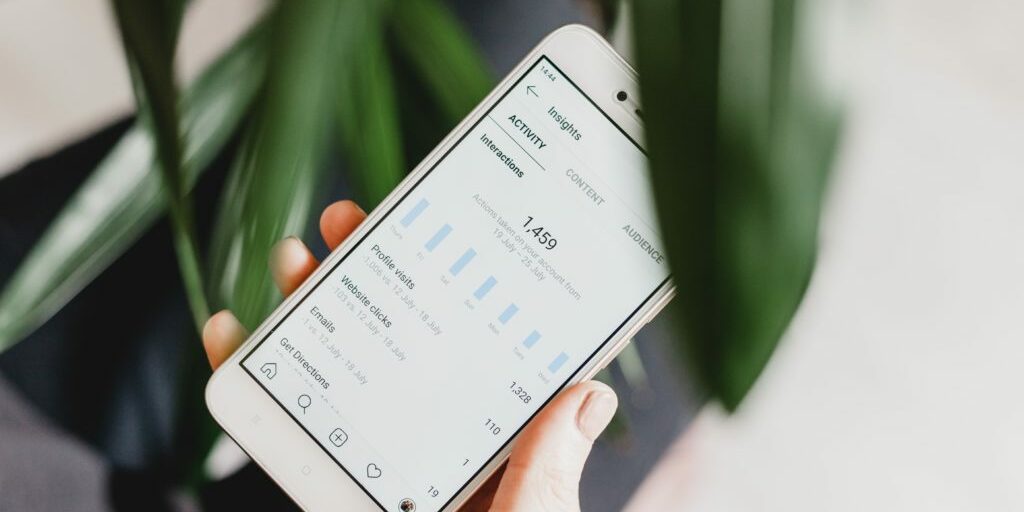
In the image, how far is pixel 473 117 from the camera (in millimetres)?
348

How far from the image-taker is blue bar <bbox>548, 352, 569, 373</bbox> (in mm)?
349

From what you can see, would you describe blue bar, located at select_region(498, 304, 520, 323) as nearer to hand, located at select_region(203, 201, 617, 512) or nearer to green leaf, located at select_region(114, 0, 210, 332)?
hand, located at select_region(203, 201, 617, 512)

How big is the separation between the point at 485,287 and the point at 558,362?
0.04 meters

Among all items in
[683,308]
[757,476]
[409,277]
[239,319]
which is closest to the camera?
[683,308]

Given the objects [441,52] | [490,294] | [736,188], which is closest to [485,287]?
[490,294]

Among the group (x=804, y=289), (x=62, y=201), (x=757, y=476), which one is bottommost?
(x=757, y=476)

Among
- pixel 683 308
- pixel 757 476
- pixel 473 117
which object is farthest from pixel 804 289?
pixel 757 476

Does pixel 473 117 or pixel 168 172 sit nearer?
pixel 168 172

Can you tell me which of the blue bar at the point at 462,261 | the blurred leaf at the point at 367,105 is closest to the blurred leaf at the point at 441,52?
the blurred leaf at the point at 367,105

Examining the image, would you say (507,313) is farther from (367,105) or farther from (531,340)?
(367,105)

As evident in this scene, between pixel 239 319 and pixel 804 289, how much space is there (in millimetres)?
178

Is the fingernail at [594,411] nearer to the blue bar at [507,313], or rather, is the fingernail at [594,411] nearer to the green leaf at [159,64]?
the blue bar at [507,313]

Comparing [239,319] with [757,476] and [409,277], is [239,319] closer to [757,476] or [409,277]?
[409,277]

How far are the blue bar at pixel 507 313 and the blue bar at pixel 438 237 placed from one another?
4 cm
